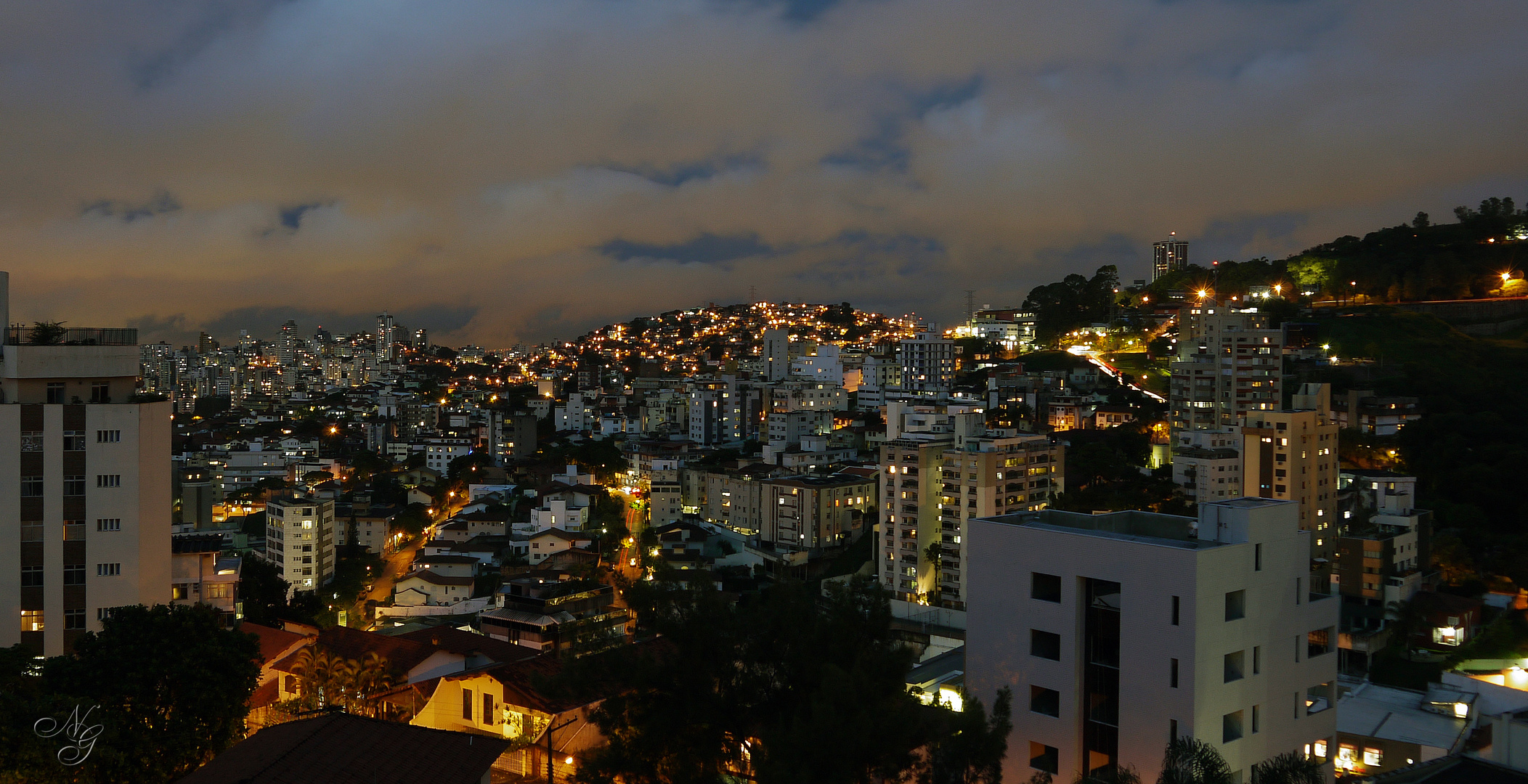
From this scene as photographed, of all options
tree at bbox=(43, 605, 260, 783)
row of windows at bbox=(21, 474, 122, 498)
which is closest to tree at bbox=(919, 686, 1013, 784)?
tree at bbox=(43, 605, 260, 783)

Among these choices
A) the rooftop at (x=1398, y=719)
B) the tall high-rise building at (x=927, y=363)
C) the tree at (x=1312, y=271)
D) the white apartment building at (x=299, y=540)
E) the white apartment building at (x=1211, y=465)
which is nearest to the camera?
the rooftop at (x=1398, y=719)

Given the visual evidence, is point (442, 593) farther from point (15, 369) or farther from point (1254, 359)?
point (1254, 359)

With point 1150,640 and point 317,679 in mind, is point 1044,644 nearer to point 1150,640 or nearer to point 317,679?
point 1150,640

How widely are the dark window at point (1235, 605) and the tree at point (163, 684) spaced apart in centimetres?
626

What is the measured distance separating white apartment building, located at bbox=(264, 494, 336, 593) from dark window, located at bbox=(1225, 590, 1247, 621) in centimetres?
2030

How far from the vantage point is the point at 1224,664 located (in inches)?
241

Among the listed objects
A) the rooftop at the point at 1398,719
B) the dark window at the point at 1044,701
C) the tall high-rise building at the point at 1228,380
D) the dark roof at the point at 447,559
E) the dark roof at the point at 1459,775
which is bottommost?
the rooftop at the point at 1398,719

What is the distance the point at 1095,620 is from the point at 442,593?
50.0 ft

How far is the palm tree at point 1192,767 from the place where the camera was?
4.90 metres

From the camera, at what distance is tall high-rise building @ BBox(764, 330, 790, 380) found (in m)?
48.2

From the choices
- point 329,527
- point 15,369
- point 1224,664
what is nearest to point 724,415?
point 329,527

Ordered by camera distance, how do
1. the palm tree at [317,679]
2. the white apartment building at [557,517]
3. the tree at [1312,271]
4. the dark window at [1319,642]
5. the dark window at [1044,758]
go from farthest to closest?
the tree at [1312,271] → the white apartment building at [557,517] → the palm tree at [317,679] → the dark window at [1319,642] → the dark window at [1044,758]
